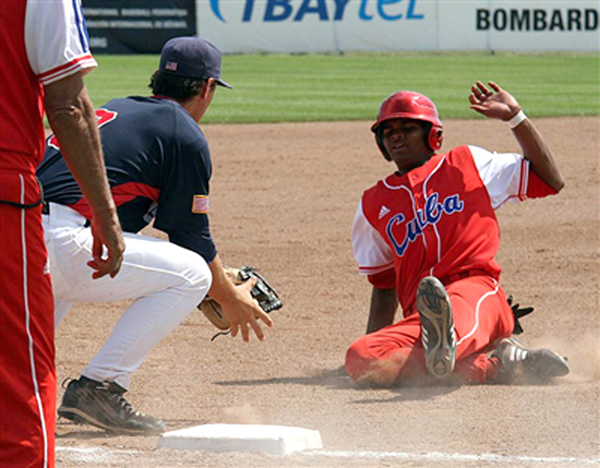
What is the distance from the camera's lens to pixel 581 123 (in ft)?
44.0

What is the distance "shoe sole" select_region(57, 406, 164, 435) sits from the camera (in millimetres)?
4047

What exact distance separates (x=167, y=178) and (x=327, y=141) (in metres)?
8.24

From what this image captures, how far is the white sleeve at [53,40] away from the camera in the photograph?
103 inches

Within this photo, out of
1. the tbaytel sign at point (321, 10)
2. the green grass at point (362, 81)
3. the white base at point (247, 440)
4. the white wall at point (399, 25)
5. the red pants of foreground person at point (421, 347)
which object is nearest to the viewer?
the white base at point (247, 440)

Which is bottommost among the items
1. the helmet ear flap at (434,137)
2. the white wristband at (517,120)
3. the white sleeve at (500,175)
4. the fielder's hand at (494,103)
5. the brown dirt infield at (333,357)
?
the brown dirt infield at (333,357)

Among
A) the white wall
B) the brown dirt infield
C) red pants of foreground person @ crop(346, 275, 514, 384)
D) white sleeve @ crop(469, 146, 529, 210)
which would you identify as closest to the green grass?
the white wall

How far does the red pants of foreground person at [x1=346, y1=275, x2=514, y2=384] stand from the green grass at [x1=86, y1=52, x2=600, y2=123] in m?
9.11

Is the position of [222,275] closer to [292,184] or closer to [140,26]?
[292,184]

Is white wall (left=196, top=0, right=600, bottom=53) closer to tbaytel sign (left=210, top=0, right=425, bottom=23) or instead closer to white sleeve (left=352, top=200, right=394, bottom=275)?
tbaytel sign (left=210, top=0, right=425, bottom=23)

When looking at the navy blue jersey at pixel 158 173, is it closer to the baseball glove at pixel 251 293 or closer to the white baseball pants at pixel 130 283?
the white baseball pants at pixel 130 283

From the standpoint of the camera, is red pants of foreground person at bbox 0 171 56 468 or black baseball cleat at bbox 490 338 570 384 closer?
red pants of foreground person at bbox 0 171 56 468

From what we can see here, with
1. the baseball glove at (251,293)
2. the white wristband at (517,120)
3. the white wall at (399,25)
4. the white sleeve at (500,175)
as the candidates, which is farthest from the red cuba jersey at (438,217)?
the white wall at (399,25)

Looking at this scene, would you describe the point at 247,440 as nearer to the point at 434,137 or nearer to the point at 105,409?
the point at 105,409

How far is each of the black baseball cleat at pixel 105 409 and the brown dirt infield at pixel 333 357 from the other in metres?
0.06
